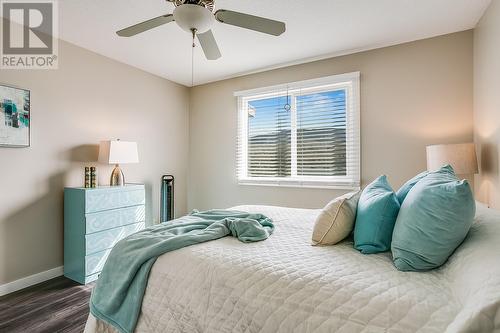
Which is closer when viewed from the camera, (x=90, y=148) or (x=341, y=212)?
(x=341, y=212)

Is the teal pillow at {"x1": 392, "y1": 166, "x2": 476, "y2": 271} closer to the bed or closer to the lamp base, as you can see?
the bed

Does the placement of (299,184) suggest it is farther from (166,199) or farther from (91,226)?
(91,226)

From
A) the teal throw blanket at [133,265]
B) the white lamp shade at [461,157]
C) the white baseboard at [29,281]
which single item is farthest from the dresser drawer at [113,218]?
the white lamp shade at [461,157]

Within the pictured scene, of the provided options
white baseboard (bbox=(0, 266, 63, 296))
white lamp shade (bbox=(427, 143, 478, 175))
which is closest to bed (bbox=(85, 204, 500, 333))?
white lamp shade (bbox=(427, 143, 478, 175))

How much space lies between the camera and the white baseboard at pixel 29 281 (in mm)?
2506

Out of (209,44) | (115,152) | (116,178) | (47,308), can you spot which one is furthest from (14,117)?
(209,44)

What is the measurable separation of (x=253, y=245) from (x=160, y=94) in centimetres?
328

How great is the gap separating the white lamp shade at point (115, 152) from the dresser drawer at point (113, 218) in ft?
1.82

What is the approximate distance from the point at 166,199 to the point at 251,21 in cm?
298

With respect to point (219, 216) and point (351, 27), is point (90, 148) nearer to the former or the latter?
point (219, 216)

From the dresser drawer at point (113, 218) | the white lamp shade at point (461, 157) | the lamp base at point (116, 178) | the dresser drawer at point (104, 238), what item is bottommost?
the dresser drawer at point (104, 238)

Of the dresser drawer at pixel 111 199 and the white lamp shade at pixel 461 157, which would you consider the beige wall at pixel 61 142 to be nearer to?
the dresser drawer at pixel 111 199

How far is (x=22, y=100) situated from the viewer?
2607 millimetres

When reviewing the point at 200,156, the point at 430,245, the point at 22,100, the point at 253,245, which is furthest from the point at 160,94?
the point at 430,245
